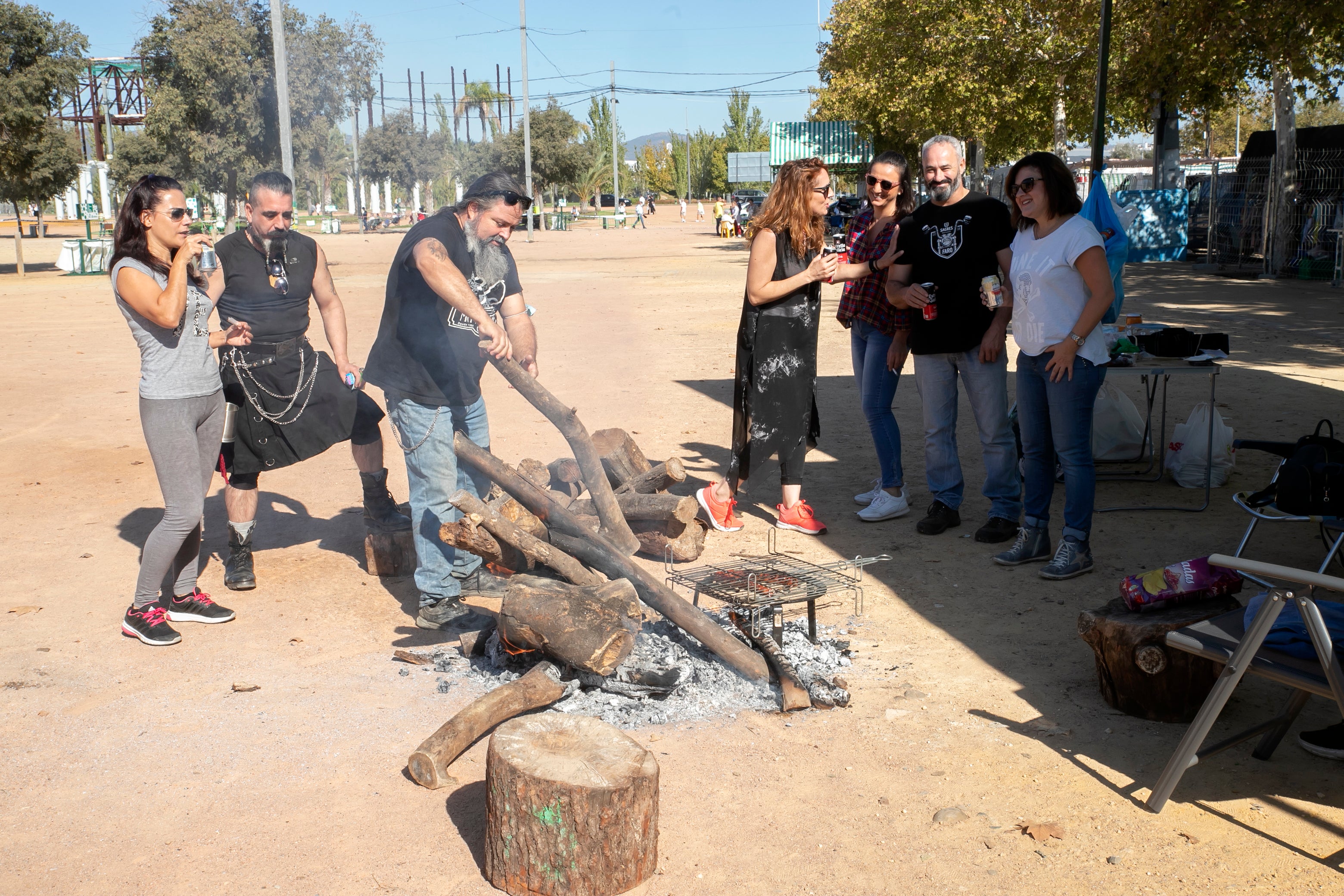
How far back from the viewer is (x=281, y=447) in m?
5.23

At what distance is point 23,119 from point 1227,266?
27.1 metres

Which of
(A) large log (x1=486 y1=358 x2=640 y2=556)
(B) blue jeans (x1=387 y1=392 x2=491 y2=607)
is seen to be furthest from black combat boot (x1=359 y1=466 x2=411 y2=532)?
(A) large log (x1=486 y1=358 x2=640 y2=556)

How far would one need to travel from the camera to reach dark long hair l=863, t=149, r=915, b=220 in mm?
5914

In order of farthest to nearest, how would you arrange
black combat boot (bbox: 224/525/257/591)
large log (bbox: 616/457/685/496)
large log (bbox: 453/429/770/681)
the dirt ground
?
large log (bbox: 616/457/685/496) < black combat boot (bbox: 224/525/257/591) < large log (bbox: 453/429/770/681) < the dirt ground

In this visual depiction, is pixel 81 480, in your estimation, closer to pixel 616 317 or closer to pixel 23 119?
pixel 616 317

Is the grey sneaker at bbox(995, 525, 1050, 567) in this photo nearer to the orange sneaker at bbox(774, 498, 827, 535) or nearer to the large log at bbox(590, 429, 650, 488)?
the orange sneaker at bbox(774, 498, 827, 535)

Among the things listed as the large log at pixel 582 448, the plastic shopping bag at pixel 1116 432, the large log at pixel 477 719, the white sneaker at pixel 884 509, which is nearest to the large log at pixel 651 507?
the large log at pixel 582 448

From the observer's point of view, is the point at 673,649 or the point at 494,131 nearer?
the point at 673,649

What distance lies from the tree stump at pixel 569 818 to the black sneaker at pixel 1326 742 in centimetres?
226

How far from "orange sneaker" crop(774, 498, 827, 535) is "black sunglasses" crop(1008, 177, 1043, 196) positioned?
6.76 ft

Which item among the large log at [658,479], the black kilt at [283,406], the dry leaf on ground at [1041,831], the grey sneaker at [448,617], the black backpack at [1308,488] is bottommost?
the dry leaf on ground at [1041,831]

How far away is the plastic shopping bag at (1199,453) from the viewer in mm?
6578

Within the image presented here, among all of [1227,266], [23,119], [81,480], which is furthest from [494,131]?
[81,480]

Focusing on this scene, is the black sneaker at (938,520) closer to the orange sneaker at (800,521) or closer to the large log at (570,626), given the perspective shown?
the orange sneaker at (800,521)
